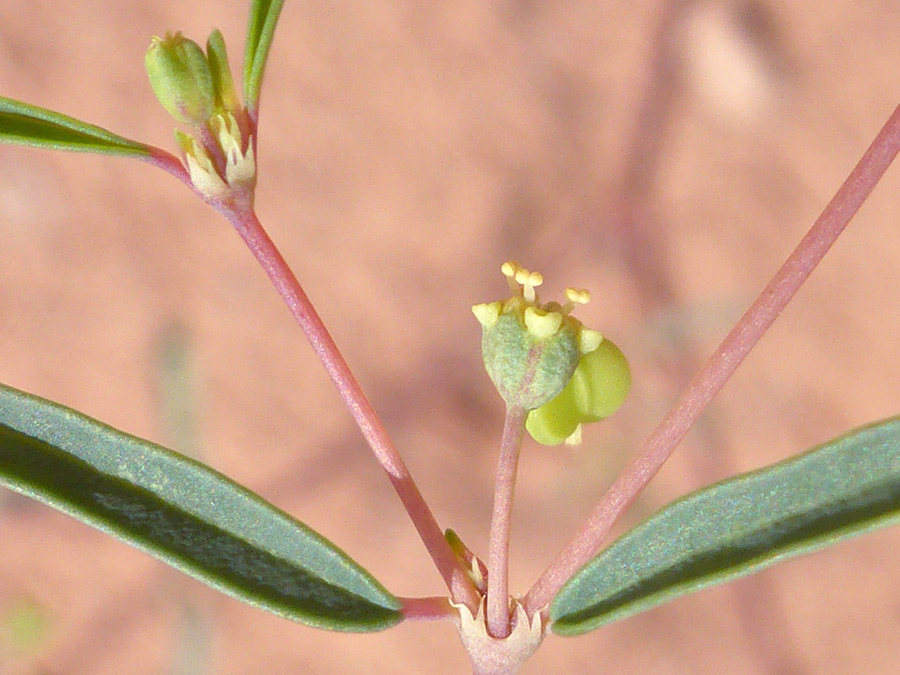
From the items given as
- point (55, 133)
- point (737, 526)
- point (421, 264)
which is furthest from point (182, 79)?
point (421, 264)

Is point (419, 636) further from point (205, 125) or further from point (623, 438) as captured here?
point (205, 125)

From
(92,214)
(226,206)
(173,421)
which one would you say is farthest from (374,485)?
(226,206)

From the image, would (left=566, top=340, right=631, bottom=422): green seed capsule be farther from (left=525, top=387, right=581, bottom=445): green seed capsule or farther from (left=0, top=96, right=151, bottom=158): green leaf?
(left=0, top=96, right=151, bottom=158): green leaf

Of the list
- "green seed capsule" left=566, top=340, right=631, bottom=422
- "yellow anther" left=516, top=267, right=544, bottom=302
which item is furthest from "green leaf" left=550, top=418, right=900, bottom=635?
"yellow anther" left=516, top=267, right=544, bottom=302

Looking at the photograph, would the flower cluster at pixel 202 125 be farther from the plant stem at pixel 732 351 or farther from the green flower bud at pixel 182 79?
the plant stem at pixel 732 351

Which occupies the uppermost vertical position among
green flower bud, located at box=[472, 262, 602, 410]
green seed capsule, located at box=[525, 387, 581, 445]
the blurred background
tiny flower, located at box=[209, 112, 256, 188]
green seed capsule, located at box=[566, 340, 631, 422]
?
tiny flower, located at box=[209, 112, 256, 188]

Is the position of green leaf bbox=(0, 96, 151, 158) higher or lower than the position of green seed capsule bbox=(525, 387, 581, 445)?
higher

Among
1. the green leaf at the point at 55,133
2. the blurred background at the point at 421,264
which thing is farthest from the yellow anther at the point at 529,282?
the blurred background at the point at 421,264
